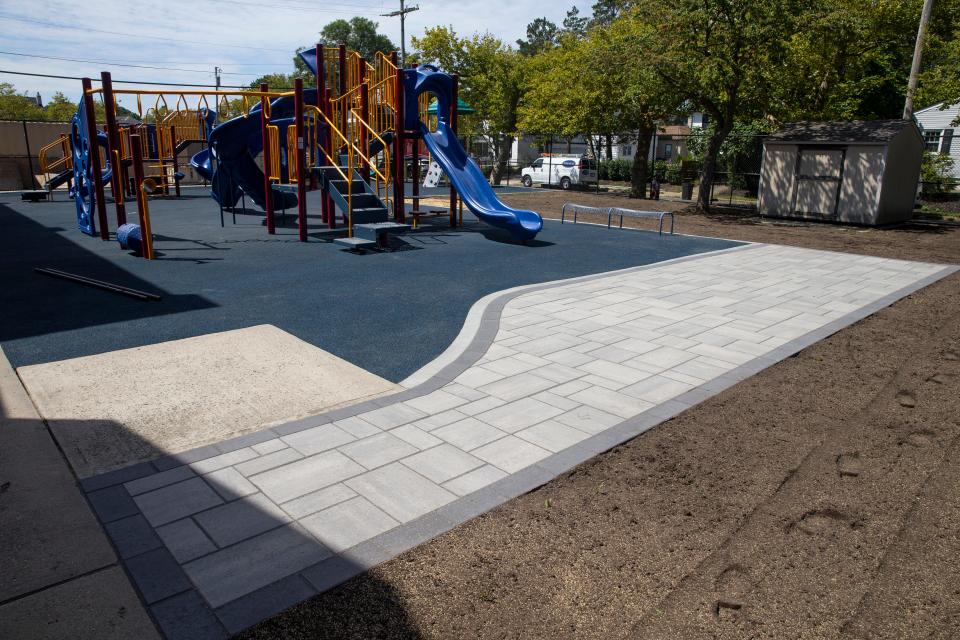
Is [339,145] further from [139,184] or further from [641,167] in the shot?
[641,167]

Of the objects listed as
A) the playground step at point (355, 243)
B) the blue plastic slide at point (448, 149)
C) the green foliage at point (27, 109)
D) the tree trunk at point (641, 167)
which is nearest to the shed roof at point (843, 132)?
the tree trunk at point (641, 167)

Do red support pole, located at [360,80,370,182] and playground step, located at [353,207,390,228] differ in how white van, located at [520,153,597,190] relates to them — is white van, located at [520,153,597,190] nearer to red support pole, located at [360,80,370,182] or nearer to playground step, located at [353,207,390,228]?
red support pole, located at [360,80,370,182]

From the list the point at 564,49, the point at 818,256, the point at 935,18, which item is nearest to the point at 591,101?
the point at 564,49

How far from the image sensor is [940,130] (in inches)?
1441

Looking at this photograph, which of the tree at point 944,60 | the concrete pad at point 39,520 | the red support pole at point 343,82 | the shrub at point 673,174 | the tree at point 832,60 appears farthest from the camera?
the shrub at point 673,174

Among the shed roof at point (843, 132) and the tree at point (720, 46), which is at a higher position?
the tree at point (720, 46)

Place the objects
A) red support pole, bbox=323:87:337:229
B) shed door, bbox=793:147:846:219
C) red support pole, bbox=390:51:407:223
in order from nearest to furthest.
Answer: red support pole, bbox=390:51:407:223, red support pole, bbox=323:87:337:229, shed door, bbox=793:147:846:219

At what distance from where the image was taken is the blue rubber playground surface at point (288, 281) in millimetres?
7301

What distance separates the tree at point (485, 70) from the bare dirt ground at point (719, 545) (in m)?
33.3

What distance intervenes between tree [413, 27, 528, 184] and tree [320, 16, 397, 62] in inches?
2727

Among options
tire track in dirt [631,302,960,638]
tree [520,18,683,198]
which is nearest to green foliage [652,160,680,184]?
tree [520,18,683,198]

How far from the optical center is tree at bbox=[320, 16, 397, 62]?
101438mm

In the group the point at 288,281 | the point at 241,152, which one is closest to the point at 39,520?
the point at 288,281

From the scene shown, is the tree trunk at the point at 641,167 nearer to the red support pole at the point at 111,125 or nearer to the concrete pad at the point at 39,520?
the red support pole at the point at 111,125
